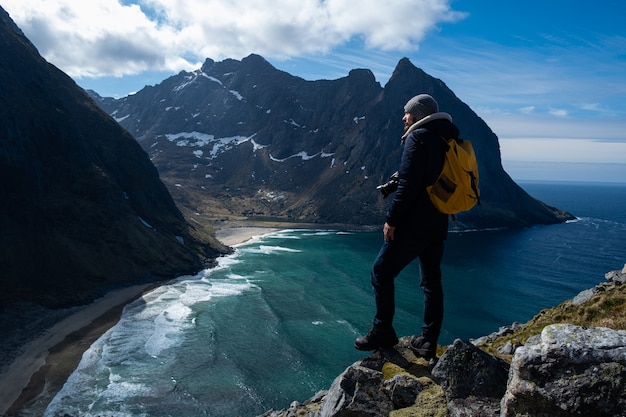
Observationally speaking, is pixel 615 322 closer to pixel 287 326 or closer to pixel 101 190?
pixel 287 326

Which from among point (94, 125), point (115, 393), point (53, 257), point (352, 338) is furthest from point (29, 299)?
point (94, 125)

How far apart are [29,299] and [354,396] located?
6661cm

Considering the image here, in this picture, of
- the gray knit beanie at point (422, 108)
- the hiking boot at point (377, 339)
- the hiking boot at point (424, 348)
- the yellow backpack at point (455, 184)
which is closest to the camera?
the yellow backpack at point (455, 184)

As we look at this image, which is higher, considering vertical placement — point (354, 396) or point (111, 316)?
point (354, 396)

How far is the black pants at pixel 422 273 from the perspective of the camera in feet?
23.6

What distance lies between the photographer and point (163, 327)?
55219 mm

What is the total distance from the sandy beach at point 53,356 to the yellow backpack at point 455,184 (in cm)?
4253

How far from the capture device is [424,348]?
→ 7707 mm

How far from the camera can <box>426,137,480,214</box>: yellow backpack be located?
6625 mm

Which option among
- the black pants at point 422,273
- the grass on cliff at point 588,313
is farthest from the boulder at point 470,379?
the grass on cliff at point 588,313

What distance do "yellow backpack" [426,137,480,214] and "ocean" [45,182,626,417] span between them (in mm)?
34555

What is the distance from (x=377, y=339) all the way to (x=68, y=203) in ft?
283

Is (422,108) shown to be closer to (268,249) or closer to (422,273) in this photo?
(422,273)

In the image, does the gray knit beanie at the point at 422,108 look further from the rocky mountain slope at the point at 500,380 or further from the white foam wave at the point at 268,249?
the white foam wave at the point at 268,249
